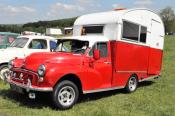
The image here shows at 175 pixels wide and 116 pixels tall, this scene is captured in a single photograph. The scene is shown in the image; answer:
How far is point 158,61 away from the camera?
1412 cm

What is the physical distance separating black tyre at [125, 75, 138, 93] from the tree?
119384 mm

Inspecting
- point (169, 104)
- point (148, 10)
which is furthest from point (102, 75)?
point (148, 10)

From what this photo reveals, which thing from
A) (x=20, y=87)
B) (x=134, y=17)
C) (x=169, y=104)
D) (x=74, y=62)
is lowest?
(x=169, y=104)

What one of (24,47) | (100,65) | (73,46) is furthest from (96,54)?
(24,47)

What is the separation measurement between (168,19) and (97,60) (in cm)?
13526

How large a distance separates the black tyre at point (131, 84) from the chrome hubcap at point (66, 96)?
3115mm

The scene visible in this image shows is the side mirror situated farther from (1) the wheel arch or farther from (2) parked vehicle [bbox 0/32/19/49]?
(2) parked vehicle [bbox 0/32/19/49]

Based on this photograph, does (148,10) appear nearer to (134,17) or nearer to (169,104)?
(134,17)

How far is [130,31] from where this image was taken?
1188 centimetres

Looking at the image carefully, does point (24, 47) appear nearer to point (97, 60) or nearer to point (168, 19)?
point (97, 60)

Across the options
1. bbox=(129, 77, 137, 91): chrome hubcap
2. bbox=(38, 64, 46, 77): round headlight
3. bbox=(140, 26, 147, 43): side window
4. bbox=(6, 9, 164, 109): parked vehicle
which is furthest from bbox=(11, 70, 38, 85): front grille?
bbox=(140, 26, 147, 43): side window

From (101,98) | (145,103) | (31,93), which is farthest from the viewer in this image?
(101,98)

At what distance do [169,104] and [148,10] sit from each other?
159 inches

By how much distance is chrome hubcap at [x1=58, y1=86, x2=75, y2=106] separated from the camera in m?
9.15
